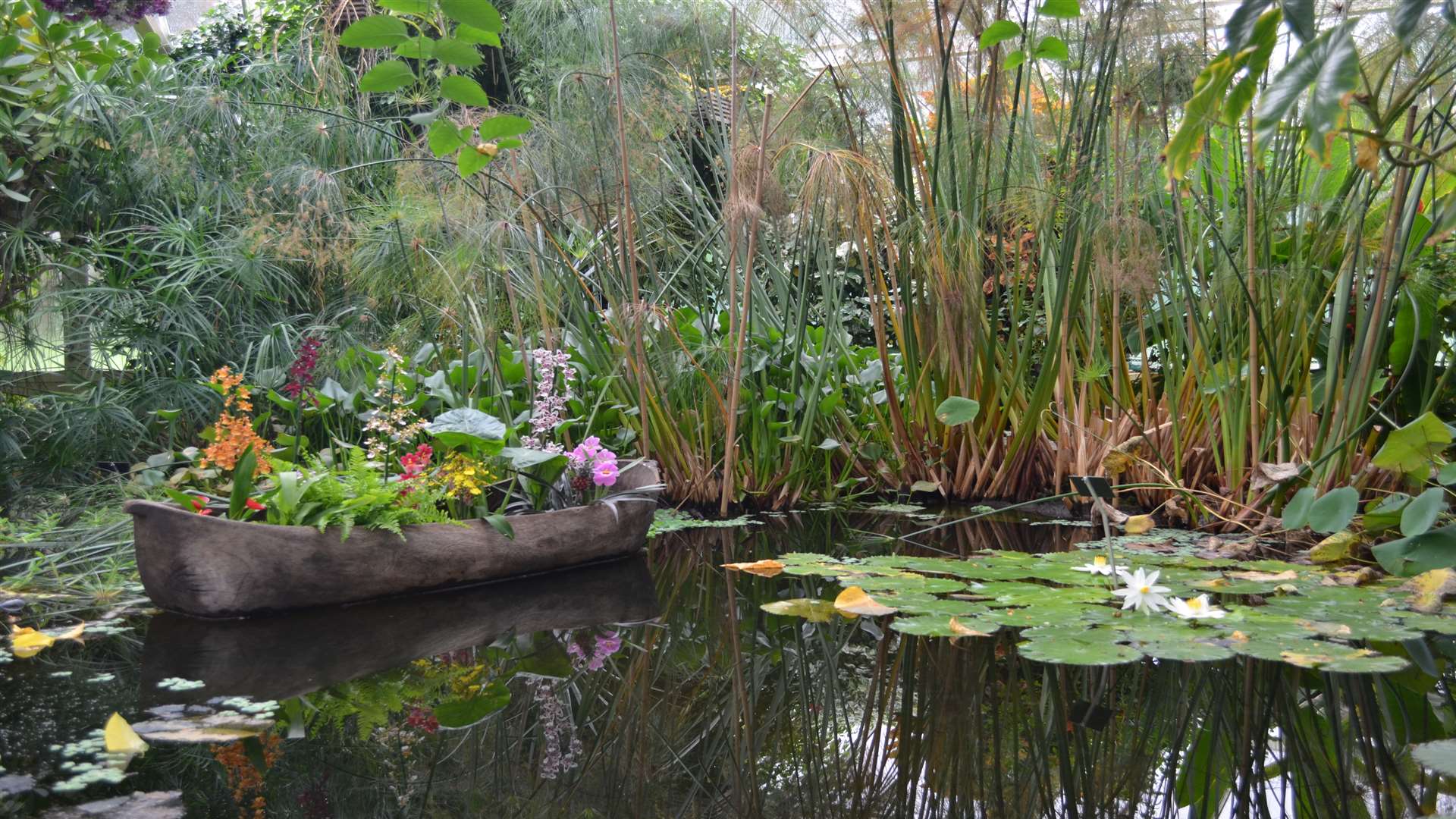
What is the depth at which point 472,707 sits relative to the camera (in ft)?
5.01

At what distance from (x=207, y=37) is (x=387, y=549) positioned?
574 centimetres

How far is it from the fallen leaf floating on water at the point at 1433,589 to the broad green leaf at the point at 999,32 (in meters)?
1.64

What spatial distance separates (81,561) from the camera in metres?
2.50

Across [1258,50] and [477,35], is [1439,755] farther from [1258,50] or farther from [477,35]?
[477,35]

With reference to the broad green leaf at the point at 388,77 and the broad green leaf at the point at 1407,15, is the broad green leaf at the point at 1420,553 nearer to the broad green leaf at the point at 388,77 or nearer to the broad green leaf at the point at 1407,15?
the broad green leaf at the point at 1407,15

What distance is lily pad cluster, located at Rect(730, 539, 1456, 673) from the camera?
165 centimetres

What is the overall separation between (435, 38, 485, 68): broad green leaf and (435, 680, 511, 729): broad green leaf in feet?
4.54

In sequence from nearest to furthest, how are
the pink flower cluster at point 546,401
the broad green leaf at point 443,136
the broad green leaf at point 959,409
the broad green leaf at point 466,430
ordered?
the broad green leaf at point 466,430 → the broad green leaf at point 443,136 → the pink flower cluster at point 546,401 → the broad green leaf at point 959,409

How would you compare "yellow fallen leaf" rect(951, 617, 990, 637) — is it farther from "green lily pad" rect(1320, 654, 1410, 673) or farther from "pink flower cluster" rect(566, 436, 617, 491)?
"pink flower cluster" rect(566, 436, 617, 491)

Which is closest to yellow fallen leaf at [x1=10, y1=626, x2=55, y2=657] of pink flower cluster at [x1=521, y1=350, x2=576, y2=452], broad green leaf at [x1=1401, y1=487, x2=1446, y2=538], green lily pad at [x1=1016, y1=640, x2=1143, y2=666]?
pink flower cluster at [x1=521, y1=350, x2=576, y2=452]

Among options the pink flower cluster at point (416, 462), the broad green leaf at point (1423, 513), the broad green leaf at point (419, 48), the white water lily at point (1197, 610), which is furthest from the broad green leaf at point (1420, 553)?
the broad green leaf at point (419, 48)

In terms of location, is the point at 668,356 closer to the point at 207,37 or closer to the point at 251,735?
the point at 251,735

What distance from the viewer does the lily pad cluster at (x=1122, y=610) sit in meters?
1.65

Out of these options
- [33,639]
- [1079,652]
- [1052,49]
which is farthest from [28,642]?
[1052,49]
